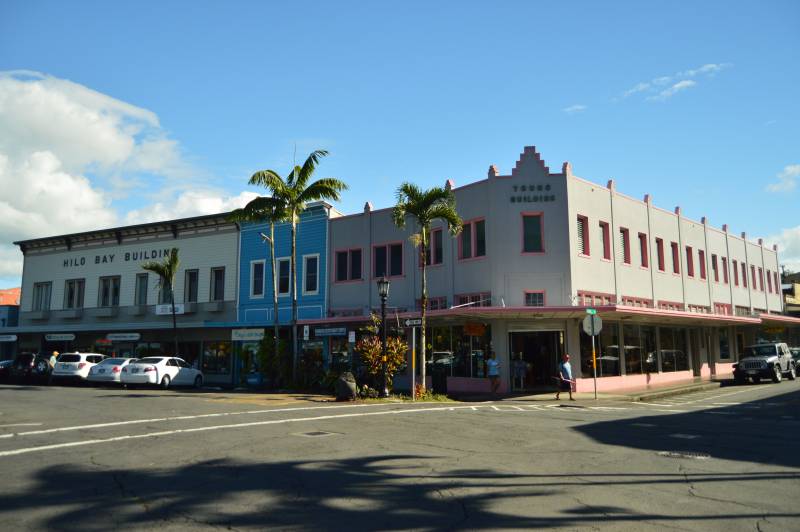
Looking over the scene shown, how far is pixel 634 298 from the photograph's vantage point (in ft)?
95.2

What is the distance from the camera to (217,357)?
34.2 metres

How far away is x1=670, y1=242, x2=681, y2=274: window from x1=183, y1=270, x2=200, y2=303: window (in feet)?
86.4

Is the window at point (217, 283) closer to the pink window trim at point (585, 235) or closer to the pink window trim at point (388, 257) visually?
the pink window trim at point (388, 257)

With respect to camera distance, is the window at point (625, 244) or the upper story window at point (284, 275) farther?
the upper story window at point (284, 275)

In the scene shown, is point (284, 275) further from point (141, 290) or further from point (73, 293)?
point (73, 293)

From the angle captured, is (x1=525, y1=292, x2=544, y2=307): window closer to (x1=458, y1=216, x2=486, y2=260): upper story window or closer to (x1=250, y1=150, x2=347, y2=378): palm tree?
(x1=458, y1=216, x2=486, y2=260): upper story window

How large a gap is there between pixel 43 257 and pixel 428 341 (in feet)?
98.7

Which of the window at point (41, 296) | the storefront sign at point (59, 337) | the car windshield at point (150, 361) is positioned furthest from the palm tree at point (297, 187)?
the window at point (41, 296)

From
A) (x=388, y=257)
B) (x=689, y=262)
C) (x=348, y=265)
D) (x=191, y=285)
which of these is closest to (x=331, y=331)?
(x=348, y=265)

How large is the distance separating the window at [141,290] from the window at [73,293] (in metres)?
5.11

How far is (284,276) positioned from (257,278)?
1860 mm

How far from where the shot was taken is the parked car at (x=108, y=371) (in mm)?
27125

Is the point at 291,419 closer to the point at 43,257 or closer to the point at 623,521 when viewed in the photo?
the point at 623,521

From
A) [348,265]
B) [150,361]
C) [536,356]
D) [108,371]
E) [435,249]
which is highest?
[435,249]
